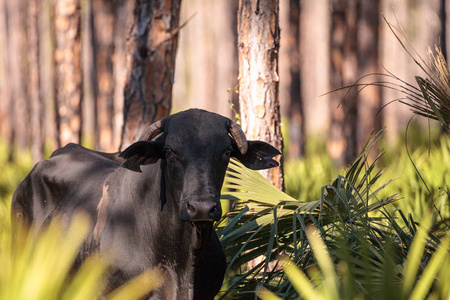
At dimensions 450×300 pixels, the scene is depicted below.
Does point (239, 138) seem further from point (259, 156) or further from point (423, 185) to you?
point (423, 185)

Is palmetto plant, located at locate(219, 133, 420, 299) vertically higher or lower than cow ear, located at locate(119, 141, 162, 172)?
lower

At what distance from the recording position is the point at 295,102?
1675 centimetres

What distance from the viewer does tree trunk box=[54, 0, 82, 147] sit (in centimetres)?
1260

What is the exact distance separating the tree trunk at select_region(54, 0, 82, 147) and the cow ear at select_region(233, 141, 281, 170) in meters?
8.76

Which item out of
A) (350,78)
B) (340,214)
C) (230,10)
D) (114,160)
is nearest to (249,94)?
(114,160)

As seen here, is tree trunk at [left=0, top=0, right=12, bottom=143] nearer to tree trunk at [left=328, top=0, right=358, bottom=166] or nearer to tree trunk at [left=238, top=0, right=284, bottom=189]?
tree trunk at [left=328, top=0, right=358, bottom=166]

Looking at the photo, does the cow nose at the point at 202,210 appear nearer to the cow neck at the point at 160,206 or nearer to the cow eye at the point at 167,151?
the cow neck at the point at 160,206

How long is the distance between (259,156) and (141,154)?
2.62 feet

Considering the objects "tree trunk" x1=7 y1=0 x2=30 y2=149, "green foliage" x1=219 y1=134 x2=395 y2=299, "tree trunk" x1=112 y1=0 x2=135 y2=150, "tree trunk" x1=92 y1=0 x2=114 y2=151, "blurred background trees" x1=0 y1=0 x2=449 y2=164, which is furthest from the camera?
"tree trunk" x1=7 y1=0 x2=30 y2=149

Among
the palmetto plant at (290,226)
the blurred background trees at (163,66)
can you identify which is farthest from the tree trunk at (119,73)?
the palmetto plant at (290,226)

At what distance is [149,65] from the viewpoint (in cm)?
904

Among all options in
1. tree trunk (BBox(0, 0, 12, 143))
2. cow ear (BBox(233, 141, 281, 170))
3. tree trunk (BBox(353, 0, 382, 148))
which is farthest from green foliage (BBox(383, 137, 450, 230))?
tree trunk (BBox(0, 0, 12, 143))

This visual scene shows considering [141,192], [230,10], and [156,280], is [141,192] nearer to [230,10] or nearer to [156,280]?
[156,280]

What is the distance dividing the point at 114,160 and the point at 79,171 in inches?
19.0
